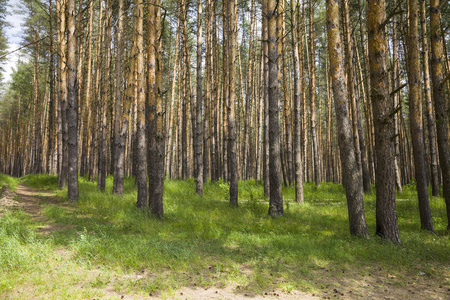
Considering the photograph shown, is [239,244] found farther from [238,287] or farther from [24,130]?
[24,130]

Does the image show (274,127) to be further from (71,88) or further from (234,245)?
(71,88)

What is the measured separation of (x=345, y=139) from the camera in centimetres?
613

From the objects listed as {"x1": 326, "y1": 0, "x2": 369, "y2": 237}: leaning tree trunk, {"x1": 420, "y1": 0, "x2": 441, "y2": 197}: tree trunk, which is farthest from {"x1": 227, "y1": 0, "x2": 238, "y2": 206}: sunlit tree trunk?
{"x1": 420, "y1": 0, "x2": 441, "y2": 197}: tree trunk

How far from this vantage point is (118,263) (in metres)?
4.29

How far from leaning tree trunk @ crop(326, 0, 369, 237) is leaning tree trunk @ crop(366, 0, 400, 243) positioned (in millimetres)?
392

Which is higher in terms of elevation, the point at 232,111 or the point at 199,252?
the point at 232,111

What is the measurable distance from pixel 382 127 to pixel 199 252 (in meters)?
4.56

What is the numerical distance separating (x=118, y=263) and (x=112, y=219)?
11.3 ft

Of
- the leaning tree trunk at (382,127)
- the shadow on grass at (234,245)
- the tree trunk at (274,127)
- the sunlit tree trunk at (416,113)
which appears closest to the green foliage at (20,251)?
the shadow on grass at (234,245)

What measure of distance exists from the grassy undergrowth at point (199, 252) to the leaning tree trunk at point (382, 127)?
1.96ft

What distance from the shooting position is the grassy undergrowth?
12.6 feet

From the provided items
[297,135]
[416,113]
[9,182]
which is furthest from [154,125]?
[9,182]

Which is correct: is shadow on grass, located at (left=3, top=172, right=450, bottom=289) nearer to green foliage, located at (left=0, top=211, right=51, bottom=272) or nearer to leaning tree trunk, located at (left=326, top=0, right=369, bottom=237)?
green foliage, located at (left=0, top=211, right=51, bottom=272)

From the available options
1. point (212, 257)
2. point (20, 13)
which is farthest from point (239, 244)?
point (20, 13)
